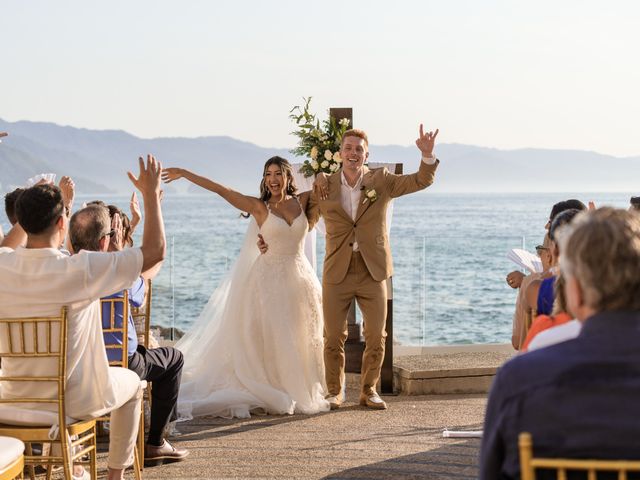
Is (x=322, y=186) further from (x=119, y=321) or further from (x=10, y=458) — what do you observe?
(x=10, y=458)

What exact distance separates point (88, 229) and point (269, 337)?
260 centimetres

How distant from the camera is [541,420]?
2.27 m

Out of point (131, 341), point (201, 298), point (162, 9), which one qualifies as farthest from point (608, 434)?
point (162, 9)

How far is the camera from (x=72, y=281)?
3787 millimetres

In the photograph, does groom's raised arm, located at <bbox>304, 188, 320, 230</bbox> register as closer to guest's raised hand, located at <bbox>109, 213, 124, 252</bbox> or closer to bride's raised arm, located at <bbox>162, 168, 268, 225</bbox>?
bride's raised arm, located at <bbox>162, 168, 268, 225</bbox>

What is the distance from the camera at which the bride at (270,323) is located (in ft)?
22.5

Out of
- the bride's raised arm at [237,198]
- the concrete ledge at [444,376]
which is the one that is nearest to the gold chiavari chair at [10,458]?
the bride's raised arm at [237,198]

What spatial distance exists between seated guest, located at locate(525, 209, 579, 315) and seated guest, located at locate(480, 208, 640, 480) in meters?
1.53


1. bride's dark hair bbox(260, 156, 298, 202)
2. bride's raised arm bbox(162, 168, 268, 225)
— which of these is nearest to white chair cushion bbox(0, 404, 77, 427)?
bride's raised arm bbox(162, 168, 268, 225)

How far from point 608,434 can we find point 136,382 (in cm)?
252

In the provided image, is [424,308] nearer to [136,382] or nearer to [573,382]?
[136,382]

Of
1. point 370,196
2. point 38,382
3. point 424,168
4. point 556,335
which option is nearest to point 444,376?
point 370,196

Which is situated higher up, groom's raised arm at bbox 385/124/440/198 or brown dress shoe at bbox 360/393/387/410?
groom's raised arm at bbox 385/124/440/198

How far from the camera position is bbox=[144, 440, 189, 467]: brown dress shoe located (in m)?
5.37
